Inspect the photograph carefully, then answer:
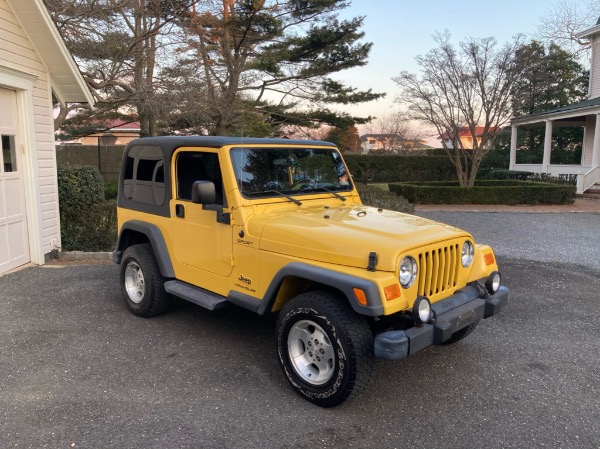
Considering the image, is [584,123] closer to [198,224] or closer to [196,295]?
[198,224]

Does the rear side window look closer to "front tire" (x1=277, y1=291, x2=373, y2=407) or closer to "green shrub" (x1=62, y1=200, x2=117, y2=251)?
"front tire" (x1=277, y1=291, x2=373, y2=407)

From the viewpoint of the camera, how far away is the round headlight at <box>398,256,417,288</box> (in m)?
3.20

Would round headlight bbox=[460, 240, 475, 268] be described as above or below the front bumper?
above

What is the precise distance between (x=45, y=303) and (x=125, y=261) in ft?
4.11

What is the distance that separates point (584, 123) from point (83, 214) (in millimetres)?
23801

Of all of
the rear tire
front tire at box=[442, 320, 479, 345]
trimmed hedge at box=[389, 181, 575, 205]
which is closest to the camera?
front tire at box=[442, 320, 479, 345]

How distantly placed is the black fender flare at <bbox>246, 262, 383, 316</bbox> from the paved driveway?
2.53 ft

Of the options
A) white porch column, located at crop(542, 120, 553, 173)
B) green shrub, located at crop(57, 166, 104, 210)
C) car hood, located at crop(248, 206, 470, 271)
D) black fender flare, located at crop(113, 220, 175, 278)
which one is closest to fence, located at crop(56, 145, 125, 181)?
green shrub, located at crop(57, 166, 104, 210)

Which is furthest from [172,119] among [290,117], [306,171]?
[306,171]

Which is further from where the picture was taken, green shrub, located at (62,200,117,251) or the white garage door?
green shrub, located at (62,200,117,251)

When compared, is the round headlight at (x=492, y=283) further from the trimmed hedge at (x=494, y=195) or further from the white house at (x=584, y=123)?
the white house at (x=584, y=123)

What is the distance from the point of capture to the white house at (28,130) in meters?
6.72

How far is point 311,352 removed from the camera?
135 inches

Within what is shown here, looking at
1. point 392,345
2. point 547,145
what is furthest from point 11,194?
point 547,145
